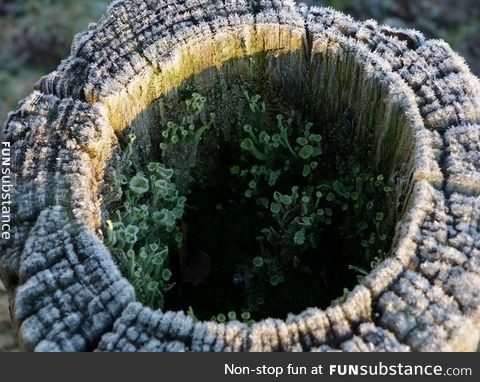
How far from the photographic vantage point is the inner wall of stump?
2416 millimetres

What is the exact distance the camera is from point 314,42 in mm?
2535

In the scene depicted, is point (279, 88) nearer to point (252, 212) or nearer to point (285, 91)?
point (285, 91)

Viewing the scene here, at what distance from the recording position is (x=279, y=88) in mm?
2742

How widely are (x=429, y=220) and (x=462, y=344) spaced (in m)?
0.39

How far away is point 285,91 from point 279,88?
→ 0.03m

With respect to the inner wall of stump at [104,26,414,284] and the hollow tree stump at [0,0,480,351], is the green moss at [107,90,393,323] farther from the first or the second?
the hollow tree stump at [0,0,480,351]

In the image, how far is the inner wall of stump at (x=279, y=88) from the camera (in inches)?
95.1
